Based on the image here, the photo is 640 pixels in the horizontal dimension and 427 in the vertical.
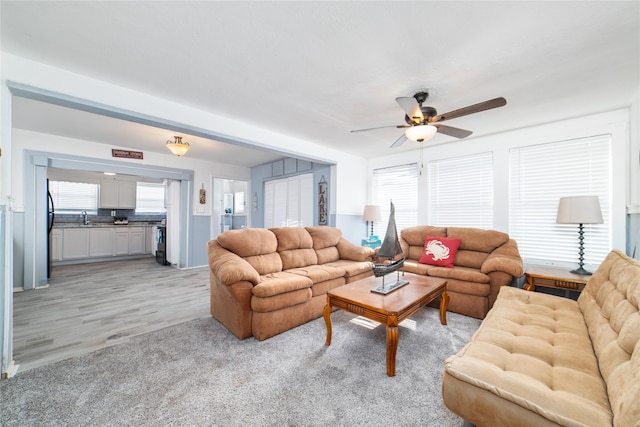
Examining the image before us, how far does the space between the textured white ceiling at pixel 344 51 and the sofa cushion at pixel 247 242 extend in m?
1.51

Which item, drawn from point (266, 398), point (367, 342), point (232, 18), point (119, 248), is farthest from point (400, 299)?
point (119, 248)

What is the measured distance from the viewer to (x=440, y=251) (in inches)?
139

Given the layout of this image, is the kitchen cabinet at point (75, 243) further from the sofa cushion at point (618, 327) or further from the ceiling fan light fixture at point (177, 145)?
the sofa cushion at point (618, 327)

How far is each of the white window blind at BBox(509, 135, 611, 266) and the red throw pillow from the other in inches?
38.5

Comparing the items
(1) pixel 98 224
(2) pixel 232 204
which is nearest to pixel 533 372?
(1) pixel 98 224

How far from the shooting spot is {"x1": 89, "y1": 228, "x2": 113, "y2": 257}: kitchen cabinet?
6.23 m

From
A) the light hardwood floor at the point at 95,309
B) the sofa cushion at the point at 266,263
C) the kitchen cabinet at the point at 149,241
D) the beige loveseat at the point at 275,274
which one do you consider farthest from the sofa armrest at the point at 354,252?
the kitchen cabinet at the point at 149,241

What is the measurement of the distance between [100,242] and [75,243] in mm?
457

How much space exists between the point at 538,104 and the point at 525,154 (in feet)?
3.16

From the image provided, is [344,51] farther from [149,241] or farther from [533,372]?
[149,241]

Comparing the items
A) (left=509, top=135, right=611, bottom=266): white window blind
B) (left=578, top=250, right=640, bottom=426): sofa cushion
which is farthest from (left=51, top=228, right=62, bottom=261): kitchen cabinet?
(left=509, top=135, right=611, bottom=266): white window blind

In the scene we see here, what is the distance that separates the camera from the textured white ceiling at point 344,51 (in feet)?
5.22

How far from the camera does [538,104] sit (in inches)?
113

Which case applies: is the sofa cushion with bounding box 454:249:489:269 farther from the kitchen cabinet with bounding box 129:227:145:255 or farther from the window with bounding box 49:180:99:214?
the window with bounding box 49:180:99:214
